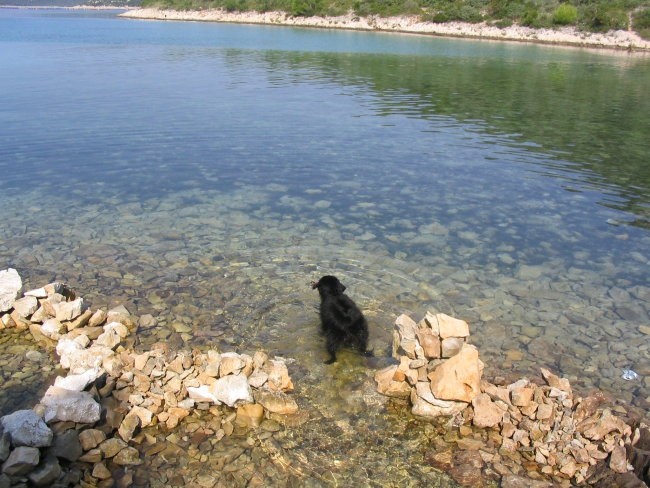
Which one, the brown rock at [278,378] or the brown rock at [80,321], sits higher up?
the brown rock at [80,321]

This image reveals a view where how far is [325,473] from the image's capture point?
527 centimetres

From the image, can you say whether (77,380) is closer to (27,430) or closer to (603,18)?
(27,430)

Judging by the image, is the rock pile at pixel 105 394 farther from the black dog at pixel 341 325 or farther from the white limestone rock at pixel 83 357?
the black dog at pixel 341 325

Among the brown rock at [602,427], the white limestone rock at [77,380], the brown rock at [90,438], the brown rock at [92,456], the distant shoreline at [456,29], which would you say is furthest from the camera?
the distant shoreline at [456,29]

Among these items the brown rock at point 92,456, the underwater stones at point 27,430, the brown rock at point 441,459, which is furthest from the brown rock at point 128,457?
the brown rock at point 441,459

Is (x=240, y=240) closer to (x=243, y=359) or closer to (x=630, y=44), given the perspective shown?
(x=243, y=359)

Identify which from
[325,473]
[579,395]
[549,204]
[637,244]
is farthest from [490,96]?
[325,473]

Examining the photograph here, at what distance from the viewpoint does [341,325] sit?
6.83 metres

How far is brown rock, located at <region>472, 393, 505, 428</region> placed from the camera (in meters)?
5.82

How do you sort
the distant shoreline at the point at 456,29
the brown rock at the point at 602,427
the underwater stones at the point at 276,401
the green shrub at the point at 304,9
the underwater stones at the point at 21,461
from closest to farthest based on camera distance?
the underwater stones at the point at 21,461 → the brown rock at the point at 602,427 → the underwater stones at the point at 276,401 → the distant shoreline at the point at 456,29 → the green shrub at the point at 304,9

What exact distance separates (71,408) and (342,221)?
23.7 ft

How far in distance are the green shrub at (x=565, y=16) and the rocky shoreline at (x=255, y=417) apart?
85366mm

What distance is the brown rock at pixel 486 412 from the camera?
5.82 m

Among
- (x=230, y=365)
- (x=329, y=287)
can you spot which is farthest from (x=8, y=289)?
(x=329, y=287)
